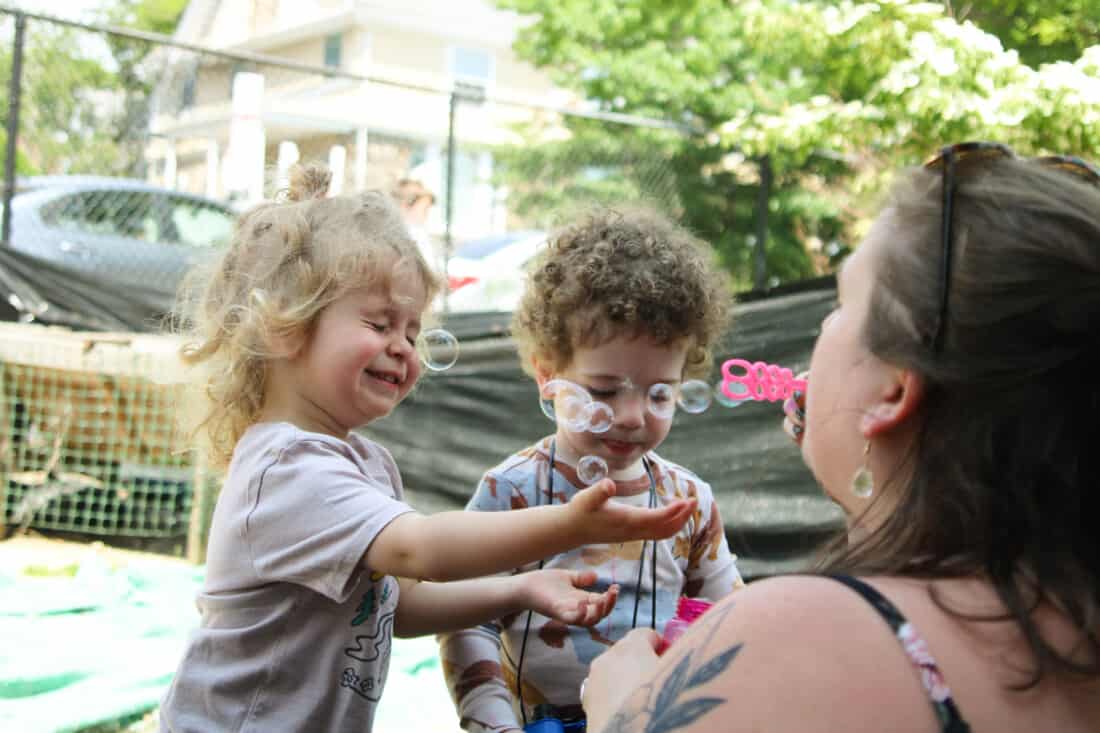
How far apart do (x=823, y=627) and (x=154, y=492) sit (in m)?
6.57

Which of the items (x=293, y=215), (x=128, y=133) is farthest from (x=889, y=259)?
(x=128, y=133)

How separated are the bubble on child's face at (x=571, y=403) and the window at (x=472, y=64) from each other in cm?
2690

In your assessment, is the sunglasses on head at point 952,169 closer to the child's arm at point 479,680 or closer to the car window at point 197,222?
the child's arm at point 479,680

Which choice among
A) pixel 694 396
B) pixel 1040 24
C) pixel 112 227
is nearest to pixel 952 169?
pixel 694 396

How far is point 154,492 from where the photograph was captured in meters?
7.11

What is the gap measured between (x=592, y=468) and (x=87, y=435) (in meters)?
5.42

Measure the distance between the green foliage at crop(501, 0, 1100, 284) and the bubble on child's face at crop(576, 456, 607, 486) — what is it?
0.66 metres

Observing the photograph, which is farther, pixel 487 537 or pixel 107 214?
pixel 107 214

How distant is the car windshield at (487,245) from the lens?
12547 millimetres

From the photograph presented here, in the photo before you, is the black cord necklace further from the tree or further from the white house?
the white house

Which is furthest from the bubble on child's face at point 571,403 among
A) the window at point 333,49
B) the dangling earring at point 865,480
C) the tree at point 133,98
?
the window at point 333,49

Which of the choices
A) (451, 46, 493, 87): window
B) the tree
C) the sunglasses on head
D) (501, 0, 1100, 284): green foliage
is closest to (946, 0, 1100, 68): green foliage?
(501, 0, 1100, 284): green foliage

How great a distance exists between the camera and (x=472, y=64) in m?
28.9

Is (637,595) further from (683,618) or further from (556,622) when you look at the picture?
(683,618)
